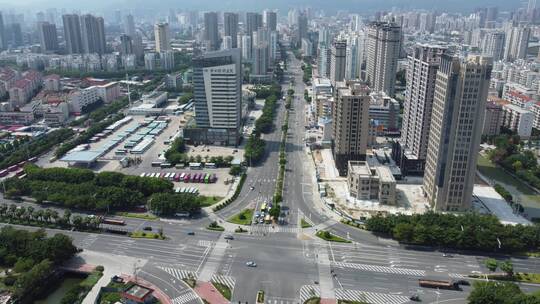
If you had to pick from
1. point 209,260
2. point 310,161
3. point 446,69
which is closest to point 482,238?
point 446,69

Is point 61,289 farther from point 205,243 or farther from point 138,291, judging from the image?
point 205,243

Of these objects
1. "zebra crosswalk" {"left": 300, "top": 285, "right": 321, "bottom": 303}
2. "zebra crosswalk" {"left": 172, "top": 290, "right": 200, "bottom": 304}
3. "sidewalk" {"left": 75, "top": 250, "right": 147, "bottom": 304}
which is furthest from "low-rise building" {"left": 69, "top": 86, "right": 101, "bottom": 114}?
"zebra crosswalk" {"left": 300, "top": 285, "right": 321, "bottom": 303}

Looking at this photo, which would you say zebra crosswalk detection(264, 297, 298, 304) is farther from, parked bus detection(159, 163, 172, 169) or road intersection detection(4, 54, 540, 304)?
parked bus detection(159, 163, 172, 169)

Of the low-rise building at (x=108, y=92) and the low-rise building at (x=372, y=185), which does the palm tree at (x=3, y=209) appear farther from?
the low-rise building at (x=108, y=92)

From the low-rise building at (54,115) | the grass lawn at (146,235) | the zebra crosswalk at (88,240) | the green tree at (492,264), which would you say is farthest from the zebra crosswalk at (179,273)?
the low-rise building at (54,115)

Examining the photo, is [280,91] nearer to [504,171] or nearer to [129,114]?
[129,114]

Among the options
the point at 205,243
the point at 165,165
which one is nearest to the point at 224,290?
the point at 205,243
